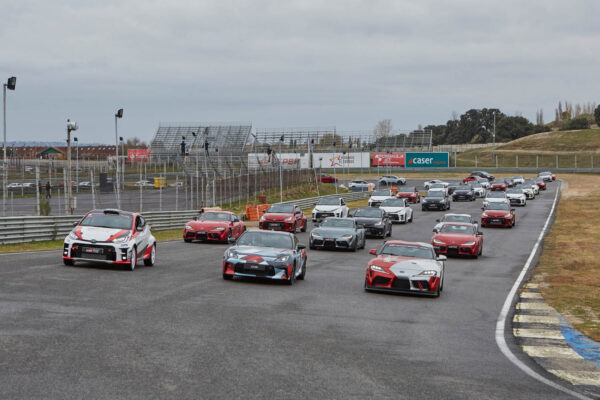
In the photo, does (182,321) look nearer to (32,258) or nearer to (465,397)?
(465,397)

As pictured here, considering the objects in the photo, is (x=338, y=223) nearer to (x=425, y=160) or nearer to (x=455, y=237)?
(x=455, y=237)

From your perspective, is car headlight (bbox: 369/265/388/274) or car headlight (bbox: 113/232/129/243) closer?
car headlight (bbox: 369/265/388/274)

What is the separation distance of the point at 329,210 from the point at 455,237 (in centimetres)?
1421

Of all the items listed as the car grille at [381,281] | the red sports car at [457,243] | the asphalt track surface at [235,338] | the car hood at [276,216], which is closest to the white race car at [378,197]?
the car hood at [276,216]

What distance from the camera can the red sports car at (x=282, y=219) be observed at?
33.0m

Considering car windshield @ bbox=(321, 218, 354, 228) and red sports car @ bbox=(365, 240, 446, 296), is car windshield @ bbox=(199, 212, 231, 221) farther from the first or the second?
red sports car @ bbox=(365, 240, 446, 296)

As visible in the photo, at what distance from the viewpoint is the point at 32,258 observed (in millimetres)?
19766

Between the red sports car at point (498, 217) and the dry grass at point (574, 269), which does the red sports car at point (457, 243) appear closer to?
the dry grass at point (574, 269)

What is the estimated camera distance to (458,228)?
89.0 ft

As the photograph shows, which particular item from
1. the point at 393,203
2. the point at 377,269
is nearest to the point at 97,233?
the point at 377,269

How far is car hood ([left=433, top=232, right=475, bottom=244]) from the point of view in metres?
25.7

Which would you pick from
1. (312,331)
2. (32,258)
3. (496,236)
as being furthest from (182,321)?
(496,236)

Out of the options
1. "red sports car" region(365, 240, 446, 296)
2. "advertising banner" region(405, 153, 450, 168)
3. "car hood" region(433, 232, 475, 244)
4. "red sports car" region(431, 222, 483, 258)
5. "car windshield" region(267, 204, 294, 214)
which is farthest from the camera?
"advertising banner" region(405, 153, 450, 168)

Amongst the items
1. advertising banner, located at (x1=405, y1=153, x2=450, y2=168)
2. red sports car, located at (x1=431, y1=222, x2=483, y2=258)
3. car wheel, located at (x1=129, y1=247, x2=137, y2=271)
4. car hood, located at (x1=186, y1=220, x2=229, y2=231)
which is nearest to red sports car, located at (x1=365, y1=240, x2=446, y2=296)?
car wheel, located at (x1=129, y1=247, x2=137, y2=271)
